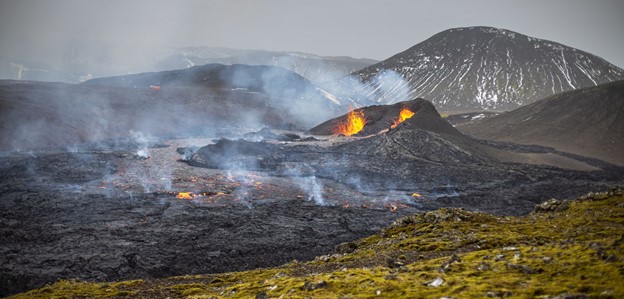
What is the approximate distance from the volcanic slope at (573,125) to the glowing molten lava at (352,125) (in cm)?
3611

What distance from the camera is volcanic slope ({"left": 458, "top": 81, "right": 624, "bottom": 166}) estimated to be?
280ft

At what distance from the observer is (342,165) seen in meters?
53.4

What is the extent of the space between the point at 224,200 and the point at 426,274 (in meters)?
27.2

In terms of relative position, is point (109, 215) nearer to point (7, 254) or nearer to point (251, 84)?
point (7, 254)

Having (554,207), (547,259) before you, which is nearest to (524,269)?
(547,259)

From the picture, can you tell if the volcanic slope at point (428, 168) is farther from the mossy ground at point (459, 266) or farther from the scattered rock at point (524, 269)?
the scattered rock at point (524, 269)

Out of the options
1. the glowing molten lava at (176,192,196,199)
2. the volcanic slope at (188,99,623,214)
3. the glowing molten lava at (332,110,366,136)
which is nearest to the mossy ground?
the glowing molten lava at (176,192,196,199)

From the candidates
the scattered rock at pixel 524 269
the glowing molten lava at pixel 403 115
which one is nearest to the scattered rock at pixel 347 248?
the scattered rock at pixel 524 269

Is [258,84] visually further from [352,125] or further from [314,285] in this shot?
[314,285]

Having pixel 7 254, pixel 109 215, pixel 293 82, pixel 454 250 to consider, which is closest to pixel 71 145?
pixel 109 215

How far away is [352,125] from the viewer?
308 feet

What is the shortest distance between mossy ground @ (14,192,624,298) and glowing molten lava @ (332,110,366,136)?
7109cm

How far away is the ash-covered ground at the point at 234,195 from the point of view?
23969 mm

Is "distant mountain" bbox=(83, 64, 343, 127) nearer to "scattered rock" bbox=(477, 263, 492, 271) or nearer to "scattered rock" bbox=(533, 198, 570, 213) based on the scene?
"scattered rock" bbox=(533, 198, 570, 213)
